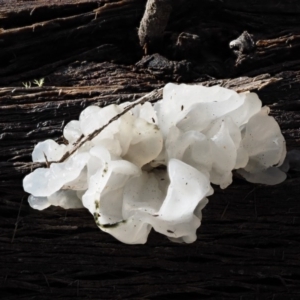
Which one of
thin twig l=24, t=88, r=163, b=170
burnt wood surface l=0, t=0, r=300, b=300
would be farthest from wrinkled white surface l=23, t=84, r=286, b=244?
burnt wood surface l=0, t=0, r=300, b=300

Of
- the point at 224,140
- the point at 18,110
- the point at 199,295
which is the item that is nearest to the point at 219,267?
the point at 199,295

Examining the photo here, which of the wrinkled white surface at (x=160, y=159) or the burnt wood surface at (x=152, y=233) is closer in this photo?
the wrinkled white surface at (x=160, y=159)

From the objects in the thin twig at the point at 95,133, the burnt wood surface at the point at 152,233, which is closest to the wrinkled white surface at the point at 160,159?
the thin twig at the point at 95,133

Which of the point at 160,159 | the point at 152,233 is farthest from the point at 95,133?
the point at 152,233

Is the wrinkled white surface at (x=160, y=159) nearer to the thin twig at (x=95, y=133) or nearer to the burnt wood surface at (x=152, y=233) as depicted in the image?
the thin twig at (x=95, y=133)

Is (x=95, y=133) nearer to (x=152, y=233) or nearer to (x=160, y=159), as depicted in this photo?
(x=160, y=159)

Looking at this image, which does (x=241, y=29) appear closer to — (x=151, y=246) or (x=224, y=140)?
(x=224, y=140)
